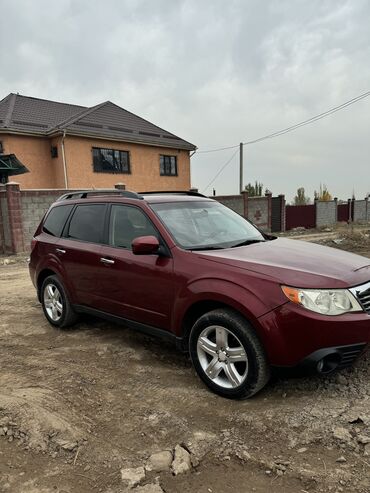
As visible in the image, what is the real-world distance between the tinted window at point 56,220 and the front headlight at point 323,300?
327 cm

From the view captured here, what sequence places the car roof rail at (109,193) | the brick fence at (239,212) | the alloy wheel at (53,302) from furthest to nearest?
1. the brick fence at (239,212)
2. the alloy wheel at (53,302)
3. the car roof rail at (109,193)

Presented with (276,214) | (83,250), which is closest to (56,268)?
(83,250)

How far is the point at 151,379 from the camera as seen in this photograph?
373 cm

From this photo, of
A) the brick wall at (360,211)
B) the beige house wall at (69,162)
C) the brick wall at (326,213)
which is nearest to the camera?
the beige house wall at (69,162)

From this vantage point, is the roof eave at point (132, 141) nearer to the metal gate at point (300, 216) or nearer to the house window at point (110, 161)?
the house window at point (110, 161)

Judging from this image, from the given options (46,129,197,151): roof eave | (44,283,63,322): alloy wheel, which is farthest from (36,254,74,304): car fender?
(46,129,197,151): roof eave

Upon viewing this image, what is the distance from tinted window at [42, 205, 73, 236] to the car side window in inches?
40.9

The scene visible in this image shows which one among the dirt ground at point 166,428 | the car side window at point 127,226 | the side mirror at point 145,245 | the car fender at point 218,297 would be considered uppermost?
the car side window at point 127,226

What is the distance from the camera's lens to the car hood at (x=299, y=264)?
9.91 feet

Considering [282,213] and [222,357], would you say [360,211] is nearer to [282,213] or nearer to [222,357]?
[282,213]

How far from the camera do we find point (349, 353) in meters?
2.98

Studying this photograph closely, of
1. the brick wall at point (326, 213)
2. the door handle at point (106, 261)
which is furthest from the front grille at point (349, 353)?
the brick wall at point (326, 213)

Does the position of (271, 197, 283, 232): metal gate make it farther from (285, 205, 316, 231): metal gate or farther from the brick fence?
(285, 205, 316, 231): metal gate

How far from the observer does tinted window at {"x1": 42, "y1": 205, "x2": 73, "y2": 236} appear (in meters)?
5.21
